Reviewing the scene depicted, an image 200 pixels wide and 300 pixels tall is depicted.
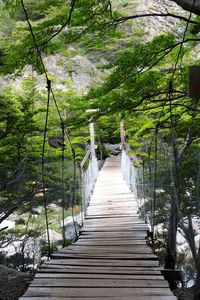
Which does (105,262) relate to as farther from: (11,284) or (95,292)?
(11,284)

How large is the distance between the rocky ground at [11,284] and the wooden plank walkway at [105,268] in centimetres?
58

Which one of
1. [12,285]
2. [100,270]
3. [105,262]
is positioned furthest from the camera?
[12,285]

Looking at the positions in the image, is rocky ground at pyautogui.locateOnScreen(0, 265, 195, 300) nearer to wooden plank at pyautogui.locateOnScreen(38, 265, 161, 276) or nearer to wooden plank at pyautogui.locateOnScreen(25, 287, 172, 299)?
wooden plank at pyautogui.locateOnScreen(38, 265, 161, 276)

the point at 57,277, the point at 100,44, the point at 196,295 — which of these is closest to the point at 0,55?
the point at 100,44

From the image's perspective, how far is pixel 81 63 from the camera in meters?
13.6

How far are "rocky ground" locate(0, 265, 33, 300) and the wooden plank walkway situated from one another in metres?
0.58

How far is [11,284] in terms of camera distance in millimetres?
3215

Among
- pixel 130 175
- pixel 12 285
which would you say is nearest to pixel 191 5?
pixel 12 285

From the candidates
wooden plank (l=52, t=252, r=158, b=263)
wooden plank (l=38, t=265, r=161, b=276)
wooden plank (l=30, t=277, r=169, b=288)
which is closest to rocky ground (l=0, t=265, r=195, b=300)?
wooden plank (l=52, t=252, r=158, b=263)

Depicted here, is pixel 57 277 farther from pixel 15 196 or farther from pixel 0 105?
pixel 15 196

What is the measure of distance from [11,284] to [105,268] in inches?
53.2

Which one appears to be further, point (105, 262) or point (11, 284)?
point (11, 284)

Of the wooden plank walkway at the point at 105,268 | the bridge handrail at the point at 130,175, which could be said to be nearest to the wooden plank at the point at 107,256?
the wooden plank walkway at the point at 105,268

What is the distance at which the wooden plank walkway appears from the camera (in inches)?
70.9
